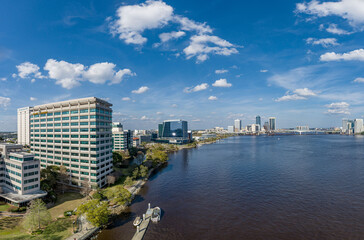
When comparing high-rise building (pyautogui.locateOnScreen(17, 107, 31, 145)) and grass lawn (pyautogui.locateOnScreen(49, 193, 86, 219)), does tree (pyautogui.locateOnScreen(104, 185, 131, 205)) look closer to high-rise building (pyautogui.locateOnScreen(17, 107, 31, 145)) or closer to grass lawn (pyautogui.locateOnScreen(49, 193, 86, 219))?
grass lawn (pyautogui.locateOnScreen(49, 193, 86, 219))

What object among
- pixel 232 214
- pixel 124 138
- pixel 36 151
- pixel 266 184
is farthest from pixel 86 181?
pixel 124 138

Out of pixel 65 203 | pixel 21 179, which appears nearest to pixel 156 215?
pixel 65 203

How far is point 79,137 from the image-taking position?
64.2 meters

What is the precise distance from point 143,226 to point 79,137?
39.7 m

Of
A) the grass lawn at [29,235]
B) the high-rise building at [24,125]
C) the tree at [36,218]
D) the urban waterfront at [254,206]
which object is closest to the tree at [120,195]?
the urban waterfront at [254,206]

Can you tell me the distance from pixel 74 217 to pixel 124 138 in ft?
341

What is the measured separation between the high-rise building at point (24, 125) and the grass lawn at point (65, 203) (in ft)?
481

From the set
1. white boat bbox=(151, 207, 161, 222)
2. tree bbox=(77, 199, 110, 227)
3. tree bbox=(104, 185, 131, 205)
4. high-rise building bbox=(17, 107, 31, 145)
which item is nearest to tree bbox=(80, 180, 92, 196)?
tree bbox=(104, 185, 131, 205)

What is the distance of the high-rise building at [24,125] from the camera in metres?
164

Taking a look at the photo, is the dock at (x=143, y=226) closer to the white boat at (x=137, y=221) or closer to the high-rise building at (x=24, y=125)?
the white boat at (x=137, y=221)

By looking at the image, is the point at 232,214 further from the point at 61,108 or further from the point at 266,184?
the point at 61,108

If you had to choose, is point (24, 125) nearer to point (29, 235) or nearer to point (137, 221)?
point (29, 235)

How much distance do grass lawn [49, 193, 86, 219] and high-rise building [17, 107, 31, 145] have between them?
147 m

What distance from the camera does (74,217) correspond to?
43156 mm
